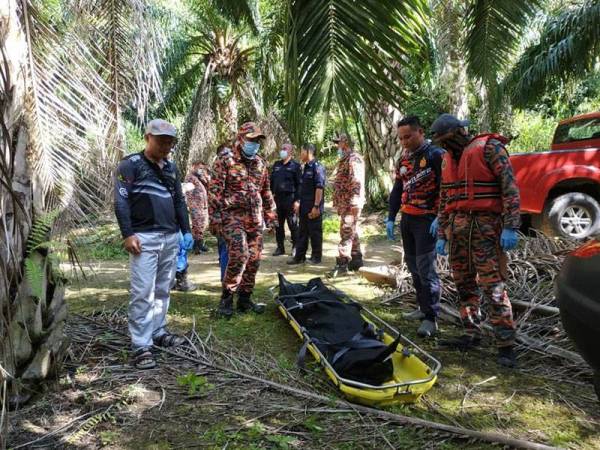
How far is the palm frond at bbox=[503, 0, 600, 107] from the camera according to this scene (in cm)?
696

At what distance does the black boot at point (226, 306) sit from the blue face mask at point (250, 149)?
1370 millimetres

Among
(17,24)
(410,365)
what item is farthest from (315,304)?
(17,24)

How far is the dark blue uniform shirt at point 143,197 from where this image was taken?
3453 mm

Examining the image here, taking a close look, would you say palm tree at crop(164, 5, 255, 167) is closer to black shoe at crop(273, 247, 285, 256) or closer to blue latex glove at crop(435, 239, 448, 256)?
black shoe at crop(273, 247, 285, 256)

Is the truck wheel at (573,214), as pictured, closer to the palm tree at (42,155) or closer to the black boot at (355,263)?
the black boot at (355,263)

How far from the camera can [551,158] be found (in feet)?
23.4

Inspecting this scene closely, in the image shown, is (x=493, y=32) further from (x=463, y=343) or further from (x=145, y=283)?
(x=145, y=283)

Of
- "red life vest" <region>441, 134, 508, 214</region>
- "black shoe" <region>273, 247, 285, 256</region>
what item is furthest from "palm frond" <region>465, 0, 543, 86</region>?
"black shoe" <region>273, 247, 285, 256</region>

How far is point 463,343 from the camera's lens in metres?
3.75

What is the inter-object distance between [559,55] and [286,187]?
230 inches

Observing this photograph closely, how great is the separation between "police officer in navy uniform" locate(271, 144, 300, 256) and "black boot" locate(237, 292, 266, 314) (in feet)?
10.3

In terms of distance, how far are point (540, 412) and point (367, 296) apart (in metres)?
2.75

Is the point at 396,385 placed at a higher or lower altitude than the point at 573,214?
lower

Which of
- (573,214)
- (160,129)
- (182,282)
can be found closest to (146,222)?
(160,129)
